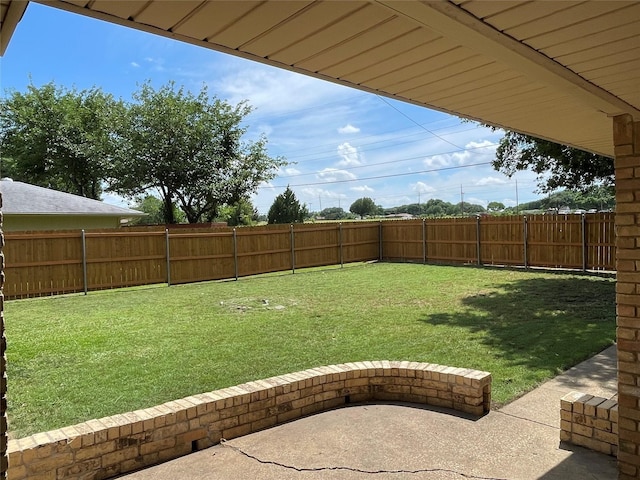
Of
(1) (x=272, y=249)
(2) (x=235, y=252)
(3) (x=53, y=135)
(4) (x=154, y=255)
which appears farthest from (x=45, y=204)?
(3) (x=53, y=135)

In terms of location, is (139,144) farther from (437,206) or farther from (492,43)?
(437,206)

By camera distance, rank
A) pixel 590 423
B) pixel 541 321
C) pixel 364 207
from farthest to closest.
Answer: pixel 364 207, pixel 541 321, pixel 590 423

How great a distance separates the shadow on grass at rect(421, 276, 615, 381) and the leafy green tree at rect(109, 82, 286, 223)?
58.5 feet

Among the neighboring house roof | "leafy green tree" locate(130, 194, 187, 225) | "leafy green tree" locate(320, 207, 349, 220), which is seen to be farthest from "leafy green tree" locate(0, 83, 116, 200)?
"leafy green tree" locate(320, 207, 349, 220)

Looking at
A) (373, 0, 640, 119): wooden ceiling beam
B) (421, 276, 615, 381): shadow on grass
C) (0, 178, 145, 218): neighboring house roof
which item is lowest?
(421, 276, 615, 381): shadow on grass

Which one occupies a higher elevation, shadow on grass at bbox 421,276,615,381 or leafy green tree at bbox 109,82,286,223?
leafy green tree at bbox 109,82,286,223

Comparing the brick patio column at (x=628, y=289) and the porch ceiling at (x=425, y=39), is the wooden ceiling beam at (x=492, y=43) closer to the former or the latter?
the porch ceiling at (x=425, y=39)

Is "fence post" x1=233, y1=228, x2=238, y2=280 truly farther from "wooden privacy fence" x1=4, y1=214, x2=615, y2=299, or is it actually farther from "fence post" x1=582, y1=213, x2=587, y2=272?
"fence post" x1=582, y1=213, x2=587, y2=272

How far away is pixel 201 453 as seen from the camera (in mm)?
3123

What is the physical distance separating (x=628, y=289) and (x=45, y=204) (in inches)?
656

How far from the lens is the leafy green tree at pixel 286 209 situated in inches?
1222

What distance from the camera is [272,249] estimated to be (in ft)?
51.3

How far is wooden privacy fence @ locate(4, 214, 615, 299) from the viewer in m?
11.6

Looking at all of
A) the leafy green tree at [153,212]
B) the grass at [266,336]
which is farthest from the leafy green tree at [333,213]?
the grass at [266,336]
